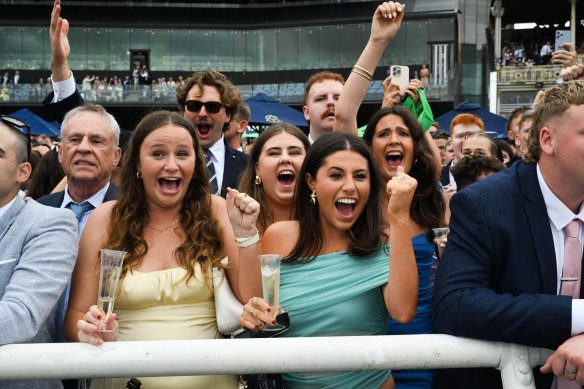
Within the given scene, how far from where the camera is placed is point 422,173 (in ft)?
11.9

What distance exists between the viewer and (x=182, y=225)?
2855mm

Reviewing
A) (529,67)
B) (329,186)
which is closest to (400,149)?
(329,186)

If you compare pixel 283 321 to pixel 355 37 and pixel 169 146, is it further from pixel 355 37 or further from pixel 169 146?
pixel 355 37

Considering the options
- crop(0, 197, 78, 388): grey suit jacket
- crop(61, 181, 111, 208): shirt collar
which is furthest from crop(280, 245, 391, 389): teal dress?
crop(61, 181, 111, 208): shirt collar

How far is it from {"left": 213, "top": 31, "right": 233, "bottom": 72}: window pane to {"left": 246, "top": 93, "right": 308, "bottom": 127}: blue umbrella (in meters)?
27.3

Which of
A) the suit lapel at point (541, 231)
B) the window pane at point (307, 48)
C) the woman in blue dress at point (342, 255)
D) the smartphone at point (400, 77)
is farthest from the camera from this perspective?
the window pane at point (307, 48)

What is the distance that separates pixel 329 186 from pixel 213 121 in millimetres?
1957

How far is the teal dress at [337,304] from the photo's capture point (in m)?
2.58

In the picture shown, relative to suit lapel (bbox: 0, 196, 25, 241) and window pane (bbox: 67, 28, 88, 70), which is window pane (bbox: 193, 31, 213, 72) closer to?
window pane (bbox: 67, 28, 88, 70)

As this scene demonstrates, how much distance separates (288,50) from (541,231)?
3846 centimetres

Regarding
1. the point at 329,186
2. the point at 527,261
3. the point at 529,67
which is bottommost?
the point at 527,261

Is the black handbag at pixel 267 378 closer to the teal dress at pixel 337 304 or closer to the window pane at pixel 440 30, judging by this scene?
the teal dress at pixel 337 304

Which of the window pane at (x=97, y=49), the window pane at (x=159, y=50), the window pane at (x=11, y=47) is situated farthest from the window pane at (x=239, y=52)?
the window pane at (x=11, y=47)

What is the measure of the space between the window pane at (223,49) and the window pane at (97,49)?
7.18 m
